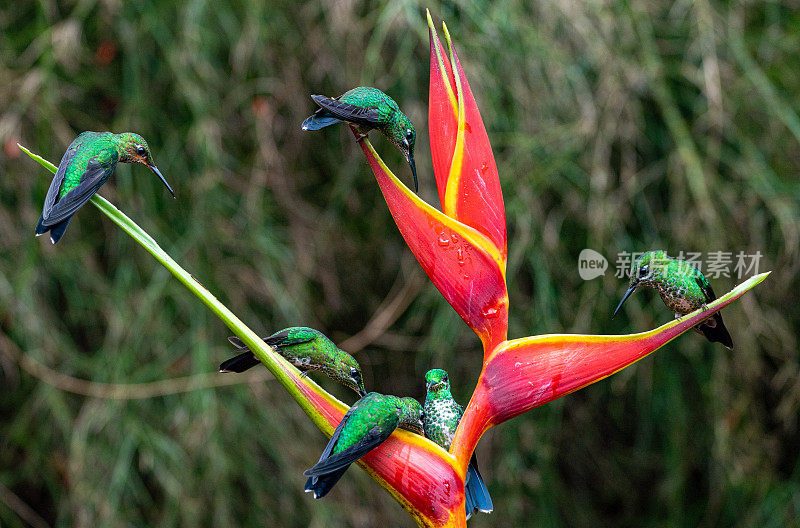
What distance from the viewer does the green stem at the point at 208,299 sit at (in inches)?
9.6

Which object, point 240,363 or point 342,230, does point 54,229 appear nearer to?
point 240,363

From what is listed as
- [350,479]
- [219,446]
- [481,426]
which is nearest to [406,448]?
[481,426]

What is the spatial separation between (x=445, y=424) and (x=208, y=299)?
11cm

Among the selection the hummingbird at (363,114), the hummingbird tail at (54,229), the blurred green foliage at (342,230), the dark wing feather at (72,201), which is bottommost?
the blurred green foliage at (342,230)

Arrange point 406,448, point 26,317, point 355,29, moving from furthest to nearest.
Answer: point 355,29, point 26,317, point 406,448

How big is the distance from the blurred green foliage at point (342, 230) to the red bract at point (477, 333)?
666mm

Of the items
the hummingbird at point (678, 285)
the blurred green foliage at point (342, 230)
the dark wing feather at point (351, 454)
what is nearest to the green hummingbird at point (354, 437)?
the dark wing feather at point (351, 454)

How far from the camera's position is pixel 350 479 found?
105 centimetres

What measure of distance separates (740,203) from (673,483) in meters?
0.44

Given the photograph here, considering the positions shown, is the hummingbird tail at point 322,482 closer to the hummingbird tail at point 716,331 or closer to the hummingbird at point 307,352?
the hummingbird at point 307,352

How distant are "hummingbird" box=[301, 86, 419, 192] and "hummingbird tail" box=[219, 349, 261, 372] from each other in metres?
0.10

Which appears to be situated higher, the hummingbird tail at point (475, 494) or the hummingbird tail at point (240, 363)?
the hummingbird tail at point (240, 363)

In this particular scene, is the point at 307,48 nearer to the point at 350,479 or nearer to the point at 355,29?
the point at 355,29

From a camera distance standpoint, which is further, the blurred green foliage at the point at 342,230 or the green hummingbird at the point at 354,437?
the blurred green foliage at the point at 342,230
